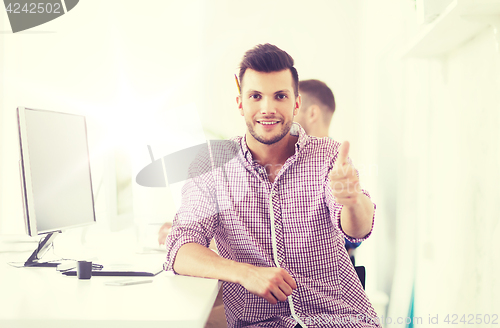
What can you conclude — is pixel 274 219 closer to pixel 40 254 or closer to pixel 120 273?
pixel 120 273

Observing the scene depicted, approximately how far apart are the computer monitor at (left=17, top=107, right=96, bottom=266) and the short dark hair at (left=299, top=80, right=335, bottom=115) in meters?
1.36

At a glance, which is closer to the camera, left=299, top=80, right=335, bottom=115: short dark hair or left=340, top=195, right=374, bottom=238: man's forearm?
left=340, top=195, right=374, bottom=238: man's forearm

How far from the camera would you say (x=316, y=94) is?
2221 millimetres

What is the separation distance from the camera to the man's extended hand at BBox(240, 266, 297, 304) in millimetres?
848

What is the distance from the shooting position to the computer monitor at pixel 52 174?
100 centimetres

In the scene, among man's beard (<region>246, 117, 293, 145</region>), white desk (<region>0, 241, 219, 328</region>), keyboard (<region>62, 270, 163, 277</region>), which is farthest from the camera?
man's beard (<region>246, 117, 293, 145</region>)

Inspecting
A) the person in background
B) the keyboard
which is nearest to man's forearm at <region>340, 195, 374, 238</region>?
the keyboard

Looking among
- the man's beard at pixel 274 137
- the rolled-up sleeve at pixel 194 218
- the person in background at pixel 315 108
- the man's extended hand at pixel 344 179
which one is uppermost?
the person in background at pixel 315 108

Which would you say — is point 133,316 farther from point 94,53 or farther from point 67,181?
point 94,53

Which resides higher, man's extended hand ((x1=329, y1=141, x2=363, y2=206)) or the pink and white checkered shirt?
man's extended hand ((x1=329, y1=141, x2=363, y2=206))

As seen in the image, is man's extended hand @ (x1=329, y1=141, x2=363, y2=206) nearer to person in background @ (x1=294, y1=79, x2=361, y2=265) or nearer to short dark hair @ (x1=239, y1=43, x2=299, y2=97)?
short dark hair @ (x1=239, y1=43, x2=299, y2=97)

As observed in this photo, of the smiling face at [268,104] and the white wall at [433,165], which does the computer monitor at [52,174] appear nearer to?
the smiling face at [268,104]

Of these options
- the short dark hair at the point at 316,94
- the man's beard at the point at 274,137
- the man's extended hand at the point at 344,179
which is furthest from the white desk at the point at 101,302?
the short dark hair at the point at 316,94

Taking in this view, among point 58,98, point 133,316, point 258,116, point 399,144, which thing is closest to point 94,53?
point 58,98
